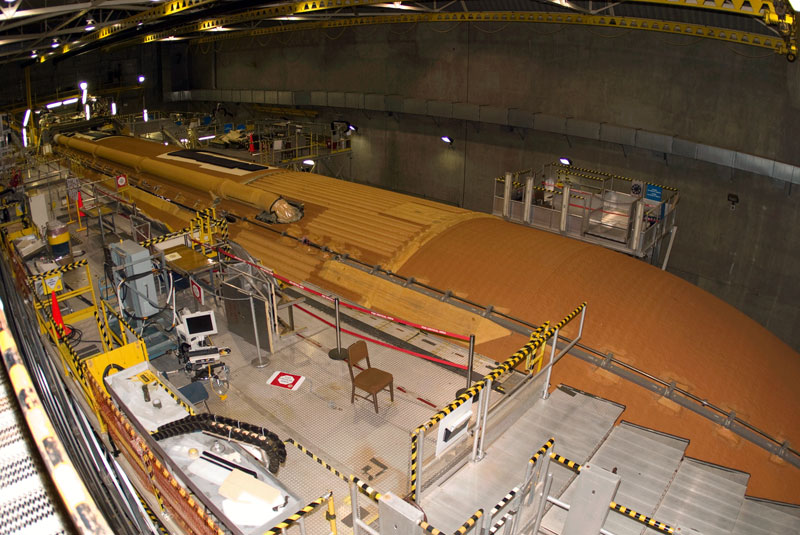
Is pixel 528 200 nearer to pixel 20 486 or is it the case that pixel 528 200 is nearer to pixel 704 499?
pixel 704 499

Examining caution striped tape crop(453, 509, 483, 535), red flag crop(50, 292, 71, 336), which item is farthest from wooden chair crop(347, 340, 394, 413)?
red flag crop(50, 292, 71, 336)

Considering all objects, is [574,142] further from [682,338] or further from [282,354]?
[282,354]

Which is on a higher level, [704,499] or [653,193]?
[653,193]

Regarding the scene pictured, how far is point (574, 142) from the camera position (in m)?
16.8

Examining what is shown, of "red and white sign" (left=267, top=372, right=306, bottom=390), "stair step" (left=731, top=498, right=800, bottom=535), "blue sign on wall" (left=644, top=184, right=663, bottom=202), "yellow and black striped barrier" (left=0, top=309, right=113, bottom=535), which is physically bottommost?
"stair step" (left=731, top=498, right=800, bottom=535)

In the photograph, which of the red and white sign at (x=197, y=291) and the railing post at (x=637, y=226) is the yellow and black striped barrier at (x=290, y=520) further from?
the railing post at (x=637, y=226)

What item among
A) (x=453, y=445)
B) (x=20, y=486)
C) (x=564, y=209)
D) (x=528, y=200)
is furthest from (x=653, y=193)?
(x=20, y=486)

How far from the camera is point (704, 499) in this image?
5844 mm

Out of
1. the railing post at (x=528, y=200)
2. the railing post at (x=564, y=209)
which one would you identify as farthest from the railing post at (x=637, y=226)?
the railing post at (x=528, y=200)

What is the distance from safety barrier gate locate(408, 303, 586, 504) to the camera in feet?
16.0

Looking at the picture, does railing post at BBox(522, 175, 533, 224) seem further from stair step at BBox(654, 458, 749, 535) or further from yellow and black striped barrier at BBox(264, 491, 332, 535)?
yellow and black striped barrier at BBox(264, 491, 332, 535)

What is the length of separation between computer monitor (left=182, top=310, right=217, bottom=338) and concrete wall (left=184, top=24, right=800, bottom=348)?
11865 millimetres

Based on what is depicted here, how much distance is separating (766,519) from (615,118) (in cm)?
1212

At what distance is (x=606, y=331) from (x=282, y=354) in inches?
186
